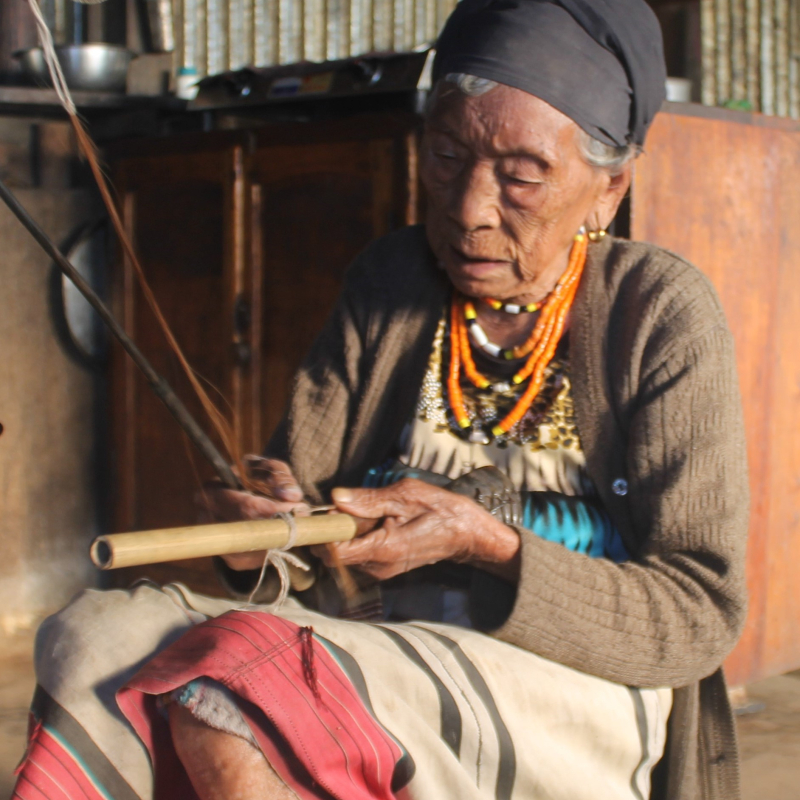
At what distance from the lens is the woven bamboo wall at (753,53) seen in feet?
12.9

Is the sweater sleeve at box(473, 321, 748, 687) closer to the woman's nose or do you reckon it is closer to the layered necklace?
the layered necklace

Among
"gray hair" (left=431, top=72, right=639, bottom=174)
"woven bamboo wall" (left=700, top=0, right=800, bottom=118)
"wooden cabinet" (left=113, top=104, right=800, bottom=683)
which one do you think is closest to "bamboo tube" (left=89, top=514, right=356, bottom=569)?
"gray hair" (left=431, top=72, right=639, bottom=174)

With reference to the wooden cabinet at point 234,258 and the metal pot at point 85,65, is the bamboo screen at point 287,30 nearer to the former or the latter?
the metal pot at point 85,65

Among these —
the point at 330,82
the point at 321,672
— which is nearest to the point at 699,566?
the point at 321,672

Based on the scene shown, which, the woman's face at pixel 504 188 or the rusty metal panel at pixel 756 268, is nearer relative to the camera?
the woman's face at pixel 504 188

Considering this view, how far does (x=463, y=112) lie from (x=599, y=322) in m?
0.36

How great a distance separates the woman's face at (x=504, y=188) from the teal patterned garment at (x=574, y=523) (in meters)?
0.32

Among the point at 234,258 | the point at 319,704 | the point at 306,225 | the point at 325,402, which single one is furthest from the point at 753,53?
the point at 319,704

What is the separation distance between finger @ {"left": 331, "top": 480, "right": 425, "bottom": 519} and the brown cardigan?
0.50 ft

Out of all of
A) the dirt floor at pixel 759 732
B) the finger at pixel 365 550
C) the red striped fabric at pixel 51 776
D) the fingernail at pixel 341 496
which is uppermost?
the fingernail at pixel 341 496

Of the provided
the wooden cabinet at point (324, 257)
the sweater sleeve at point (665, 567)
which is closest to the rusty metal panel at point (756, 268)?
the wooden cabinet at point (324, 257)

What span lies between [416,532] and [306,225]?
1.85 meters

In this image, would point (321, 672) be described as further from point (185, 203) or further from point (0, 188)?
point (185, 203)

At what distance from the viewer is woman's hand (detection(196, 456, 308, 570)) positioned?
4.17ft
